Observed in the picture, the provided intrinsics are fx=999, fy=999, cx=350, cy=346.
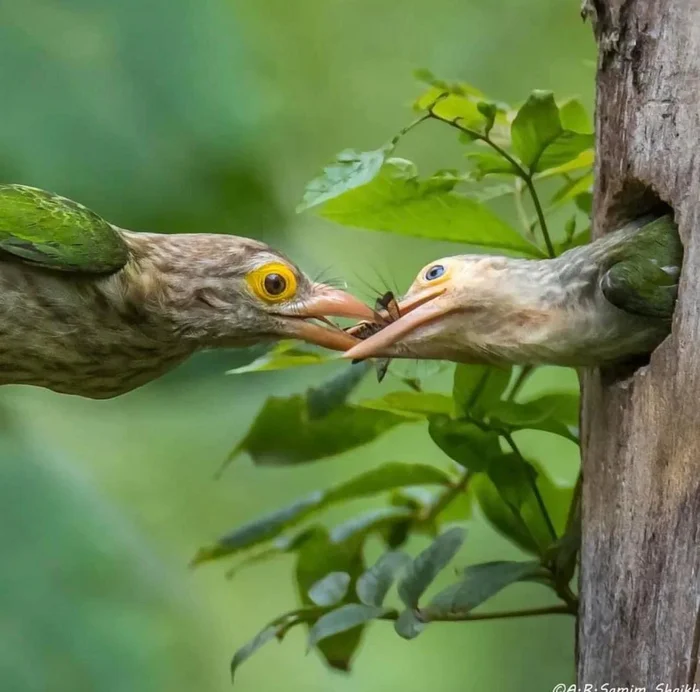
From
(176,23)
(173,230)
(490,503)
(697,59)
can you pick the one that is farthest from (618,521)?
(176,23)

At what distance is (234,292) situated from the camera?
1148mm

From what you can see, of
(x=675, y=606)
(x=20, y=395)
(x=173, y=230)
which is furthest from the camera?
(x=20, y=395)

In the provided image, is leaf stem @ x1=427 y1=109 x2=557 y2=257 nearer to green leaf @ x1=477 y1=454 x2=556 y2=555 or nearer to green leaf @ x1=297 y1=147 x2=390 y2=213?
green leaf @ x1=297 y1=147 x2=390 y2=213

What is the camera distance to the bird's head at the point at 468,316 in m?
0.96

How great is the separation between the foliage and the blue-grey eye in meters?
0.06

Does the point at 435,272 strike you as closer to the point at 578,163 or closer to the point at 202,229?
the point at 578,163

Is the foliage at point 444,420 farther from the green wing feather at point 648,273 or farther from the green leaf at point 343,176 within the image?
the green wing feather at point 648,273

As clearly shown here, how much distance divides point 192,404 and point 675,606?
141 cm

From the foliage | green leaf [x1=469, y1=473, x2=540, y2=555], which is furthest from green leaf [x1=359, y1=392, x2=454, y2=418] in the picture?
green leaf [x1=469, y1=473, x2=540, y2=555]

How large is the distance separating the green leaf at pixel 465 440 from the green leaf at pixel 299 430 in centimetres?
13

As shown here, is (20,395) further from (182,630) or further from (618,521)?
(618,521)

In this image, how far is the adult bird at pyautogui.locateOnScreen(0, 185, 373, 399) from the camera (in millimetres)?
1092

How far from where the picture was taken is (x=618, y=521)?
900mm

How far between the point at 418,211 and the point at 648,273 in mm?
256
